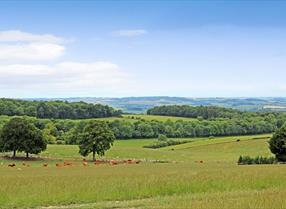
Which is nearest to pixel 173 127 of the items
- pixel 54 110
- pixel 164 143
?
pixel 164 143

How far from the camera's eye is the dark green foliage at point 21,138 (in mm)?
82938

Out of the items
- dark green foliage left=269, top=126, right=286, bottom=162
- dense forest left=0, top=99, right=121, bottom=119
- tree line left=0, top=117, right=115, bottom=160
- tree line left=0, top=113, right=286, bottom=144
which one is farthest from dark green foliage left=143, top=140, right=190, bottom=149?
dark green foliage left=269, top=126, right=286, bottom=162

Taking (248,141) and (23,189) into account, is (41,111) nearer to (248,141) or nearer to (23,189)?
(248,141)

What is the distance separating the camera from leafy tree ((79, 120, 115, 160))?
288 ft

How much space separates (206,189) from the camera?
25188 millimetres

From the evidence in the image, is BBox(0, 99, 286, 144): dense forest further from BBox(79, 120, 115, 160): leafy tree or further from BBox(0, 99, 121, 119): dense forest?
BBox(79, 120, 115, 160): leafy tree

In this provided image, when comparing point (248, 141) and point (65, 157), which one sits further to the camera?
point (248, 141)

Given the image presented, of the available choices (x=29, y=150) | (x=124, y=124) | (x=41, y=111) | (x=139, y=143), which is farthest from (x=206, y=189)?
(x=41, y=111)

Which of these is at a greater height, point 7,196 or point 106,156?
point 7,196

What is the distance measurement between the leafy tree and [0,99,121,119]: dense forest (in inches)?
3740

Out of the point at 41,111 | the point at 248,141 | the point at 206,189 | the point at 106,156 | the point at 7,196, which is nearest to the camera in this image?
the point at 7,196

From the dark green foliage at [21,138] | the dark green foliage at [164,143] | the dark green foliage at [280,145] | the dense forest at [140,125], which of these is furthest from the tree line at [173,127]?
the dark green foliage at [280,145]

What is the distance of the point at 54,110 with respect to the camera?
601 ft

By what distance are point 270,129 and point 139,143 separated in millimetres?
49887
